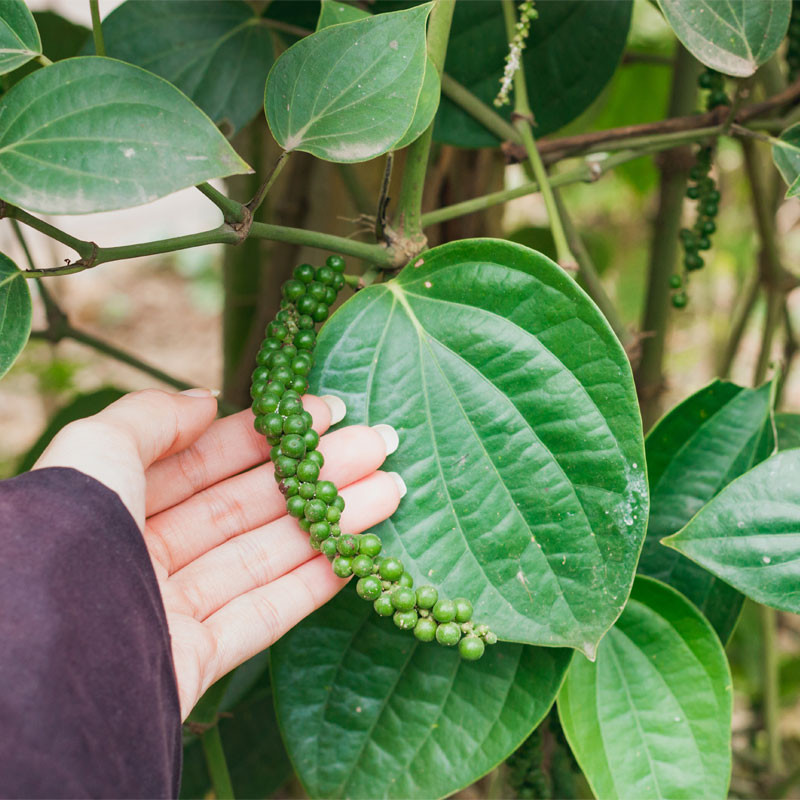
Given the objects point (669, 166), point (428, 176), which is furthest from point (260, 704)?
point (669, 166)

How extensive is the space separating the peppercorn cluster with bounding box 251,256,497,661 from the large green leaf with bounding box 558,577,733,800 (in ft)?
0.43

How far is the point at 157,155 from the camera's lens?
0.34 m

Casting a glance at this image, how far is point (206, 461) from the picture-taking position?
558 millimetres

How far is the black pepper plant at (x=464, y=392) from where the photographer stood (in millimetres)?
401

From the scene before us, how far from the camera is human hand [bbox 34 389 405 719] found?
0.46 metres

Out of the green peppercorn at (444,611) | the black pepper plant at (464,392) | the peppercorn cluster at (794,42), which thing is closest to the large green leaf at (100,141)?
the black pepper plant at (464,392)

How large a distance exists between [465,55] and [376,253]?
25cm

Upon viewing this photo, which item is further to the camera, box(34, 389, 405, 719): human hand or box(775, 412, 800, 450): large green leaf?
box(775, 412, 800, 450): large green leaf

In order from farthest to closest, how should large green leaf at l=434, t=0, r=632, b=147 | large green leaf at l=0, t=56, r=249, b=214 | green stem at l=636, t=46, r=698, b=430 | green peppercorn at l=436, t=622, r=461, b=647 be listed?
green stem at l=636, t=46, r=698, b=430, large green leaf at l=434, t=0, r=632, b=147, green peppercorn at l=436, t=622, r=461, b=647, large green leaf at l=0, t=56, r=249, b=214

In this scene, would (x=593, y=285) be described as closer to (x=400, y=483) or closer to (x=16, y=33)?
(x=400, y=483)

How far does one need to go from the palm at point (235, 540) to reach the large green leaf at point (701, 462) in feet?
0.68

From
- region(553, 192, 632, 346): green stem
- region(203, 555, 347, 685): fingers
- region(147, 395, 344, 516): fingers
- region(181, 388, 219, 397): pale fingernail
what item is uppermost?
A: region(553, 192, 632, 346): green stem

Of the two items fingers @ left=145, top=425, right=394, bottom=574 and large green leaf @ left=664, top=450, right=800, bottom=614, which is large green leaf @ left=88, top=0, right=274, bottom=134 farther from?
large green leaf @ left=664, top=450, right=800, bottom=614

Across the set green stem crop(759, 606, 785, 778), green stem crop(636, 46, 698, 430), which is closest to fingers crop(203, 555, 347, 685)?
green stem crop(636, 46, 698, 430)
